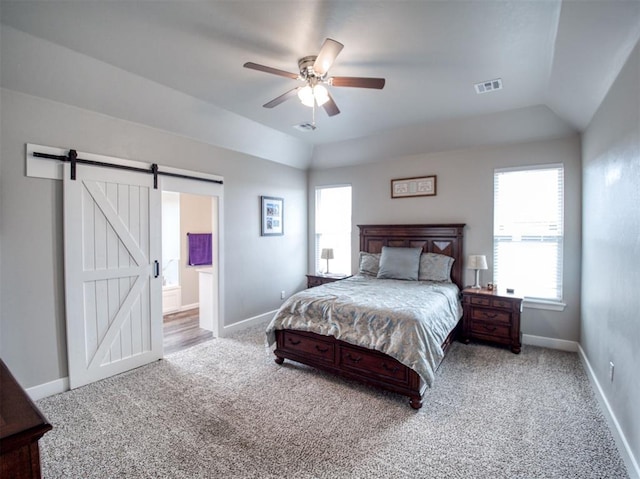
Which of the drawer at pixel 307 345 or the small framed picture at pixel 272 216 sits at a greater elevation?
the small framed picture at pixel 272 216

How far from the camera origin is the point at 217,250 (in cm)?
434

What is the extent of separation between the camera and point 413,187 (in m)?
4.88

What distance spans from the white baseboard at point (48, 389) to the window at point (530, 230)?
512 cm

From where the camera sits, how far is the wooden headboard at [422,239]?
14.6 feet

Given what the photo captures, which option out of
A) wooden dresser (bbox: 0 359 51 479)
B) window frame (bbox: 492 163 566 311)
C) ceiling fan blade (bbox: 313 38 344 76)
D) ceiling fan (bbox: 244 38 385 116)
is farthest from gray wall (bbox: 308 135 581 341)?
wooden dresser (bbox: 0 359 51 479)

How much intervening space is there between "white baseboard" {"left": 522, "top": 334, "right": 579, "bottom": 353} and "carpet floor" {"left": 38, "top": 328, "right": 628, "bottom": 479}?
19.1 inches

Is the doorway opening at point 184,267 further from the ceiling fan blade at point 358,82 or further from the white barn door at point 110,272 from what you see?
the ceiling fan blade at point 358,82

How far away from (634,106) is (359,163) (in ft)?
12.1

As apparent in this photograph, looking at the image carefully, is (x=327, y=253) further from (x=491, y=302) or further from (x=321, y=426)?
(x=321, y=426)

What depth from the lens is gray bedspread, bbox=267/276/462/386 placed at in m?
2.62

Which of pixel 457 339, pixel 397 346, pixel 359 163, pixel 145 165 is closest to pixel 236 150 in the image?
pixel 145 165

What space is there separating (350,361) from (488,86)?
3124 millimetres

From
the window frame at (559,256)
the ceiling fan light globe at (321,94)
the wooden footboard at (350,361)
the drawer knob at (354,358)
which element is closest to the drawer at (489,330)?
the window frame at (559,256)

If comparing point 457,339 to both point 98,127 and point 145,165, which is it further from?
point 98,127
